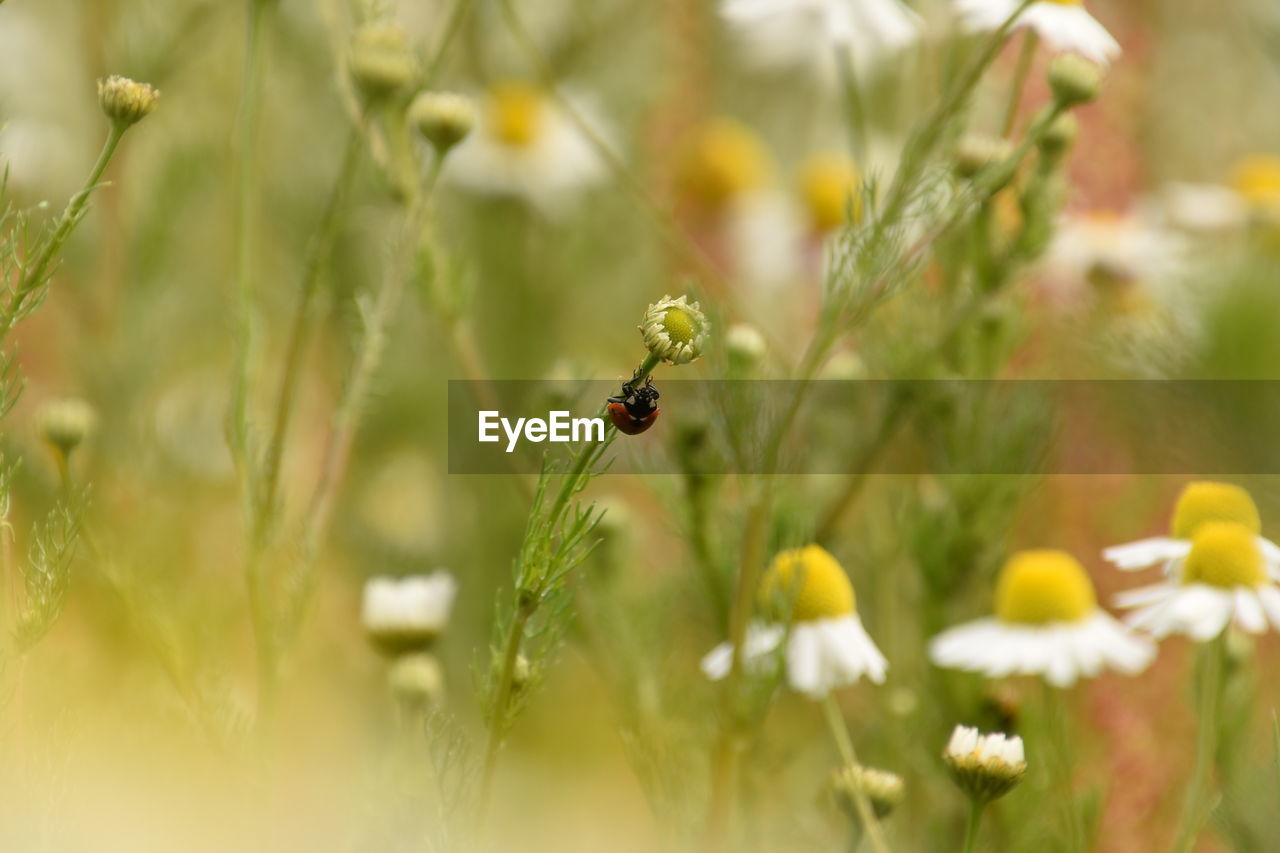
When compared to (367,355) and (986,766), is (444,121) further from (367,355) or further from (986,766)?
(986,766)

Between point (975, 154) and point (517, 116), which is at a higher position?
point (517, 116)

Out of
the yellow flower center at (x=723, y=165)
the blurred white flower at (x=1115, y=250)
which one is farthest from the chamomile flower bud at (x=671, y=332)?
the yellow flower center at (x=723, y=165)

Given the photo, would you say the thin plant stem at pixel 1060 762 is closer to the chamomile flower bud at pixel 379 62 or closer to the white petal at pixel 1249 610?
the white petal at pixel 1249 610

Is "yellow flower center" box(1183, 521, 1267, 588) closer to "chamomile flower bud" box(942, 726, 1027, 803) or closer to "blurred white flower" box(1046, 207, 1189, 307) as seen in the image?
"chamomile flower bud" box(942, 726, 1027, 803)

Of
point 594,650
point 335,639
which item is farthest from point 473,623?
point 594,650

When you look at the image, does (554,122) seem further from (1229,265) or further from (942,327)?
(1229,265)

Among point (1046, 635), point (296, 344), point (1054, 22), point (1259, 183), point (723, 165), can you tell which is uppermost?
point (723, 165)

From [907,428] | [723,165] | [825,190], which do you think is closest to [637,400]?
[907,428]
